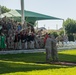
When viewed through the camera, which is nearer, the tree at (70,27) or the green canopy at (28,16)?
the green canopy at (28,16)

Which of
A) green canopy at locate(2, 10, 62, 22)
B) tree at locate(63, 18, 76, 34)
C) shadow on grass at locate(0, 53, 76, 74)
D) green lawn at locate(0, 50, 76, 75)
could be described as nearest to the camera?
green lawn at locate(0, 50, 76, 75)

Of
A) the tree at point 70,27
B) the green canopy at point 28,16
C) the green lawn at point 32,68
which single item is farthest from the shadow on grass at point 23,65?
the tree at point 70,27

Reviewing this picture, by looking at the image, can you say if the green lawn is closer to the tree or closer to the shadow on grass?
the shadow on grass

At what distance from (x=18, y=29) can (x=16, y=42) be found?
6.62ft

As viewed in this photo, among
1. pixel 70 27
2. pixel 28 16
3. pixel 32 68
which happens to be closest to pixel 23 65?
pixel 32 68

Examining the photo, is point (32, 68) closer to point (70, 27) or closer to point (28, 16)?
point (28, 16)

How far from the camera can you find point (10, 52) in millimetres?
28828

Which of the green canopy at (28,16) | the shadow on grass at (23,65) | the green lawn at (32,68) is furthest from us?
the green canopy at (28,16)

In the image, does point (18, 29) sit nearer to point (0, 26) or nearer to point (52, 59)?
point (0, 26)

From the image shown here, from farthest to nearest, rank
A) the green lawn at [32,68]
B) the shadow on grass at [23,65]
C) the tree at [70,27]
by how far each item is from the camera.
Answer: the tree at [70,27] → the shadow on grass at [23,65] → the green lawn at [32,68]

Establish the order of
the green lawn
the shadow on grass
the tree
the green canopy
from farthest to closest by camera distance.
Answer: the tree, the green canopy, the shadow on grass, the green lawn

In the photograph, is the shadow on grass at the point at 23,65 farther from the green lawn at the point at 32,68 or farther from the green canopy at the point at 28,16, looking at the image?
the green canopy at the point at 28,16

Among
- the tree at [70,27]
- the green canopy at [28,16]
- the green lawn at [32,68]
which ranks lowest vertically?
the green lawn at [32,68]

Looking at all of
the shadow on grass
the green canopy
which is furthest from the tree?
the shadow on grass
